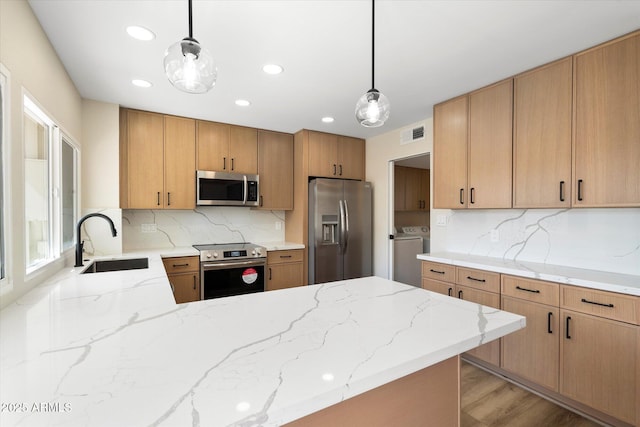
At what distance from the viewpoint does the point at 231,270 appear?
11.0ft

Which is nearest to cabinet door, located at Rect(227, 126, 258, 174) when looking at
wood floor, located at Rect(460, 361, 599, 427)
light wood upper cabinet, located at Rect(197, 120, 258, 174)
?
light wood upper cabinet, located at Rect(197, 120, 258, 174)

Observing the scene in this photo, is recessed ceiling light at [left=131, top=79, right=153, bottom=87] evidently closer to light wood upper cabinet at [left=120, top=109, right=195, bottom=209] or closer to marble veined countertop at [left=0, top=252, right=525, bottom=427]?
light wood upper cabinet at [left=120, top=109, right=195, bottom=209]

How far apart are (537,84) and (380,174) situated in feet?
6.76

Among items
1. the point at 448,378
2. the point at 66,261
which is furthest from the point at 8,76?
the point at 448,378

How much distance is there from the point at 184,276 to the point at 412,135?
9.88 ft

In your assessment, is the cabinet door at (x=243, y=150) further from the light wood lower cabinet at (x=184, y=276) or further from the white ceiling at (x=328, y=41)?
the light wood lower cabinet at (x=184, y=276)

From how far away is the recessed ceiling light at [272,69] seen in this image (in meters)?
2.26

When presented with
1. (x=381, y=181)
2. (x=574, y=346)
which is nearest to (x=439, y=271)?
(x=574, y=346)

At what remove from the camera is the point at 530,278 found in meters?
2.14

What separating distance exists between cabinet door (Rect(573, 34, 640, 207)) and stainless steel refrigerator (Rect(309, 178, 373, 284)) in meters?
2.31

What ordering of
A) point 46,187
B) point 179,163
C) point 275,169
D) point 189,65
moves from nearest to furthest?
point 189,65, point 46,187, point 179,163, point 275,169

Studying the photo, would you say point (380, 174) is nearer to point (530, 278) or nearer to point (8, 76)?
point (530, 278)

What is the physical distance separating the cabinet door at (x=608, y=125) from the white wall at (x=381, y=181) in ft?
5.97

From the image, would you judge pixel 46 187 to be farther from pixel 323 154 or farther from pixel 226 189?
pixel 323 154
